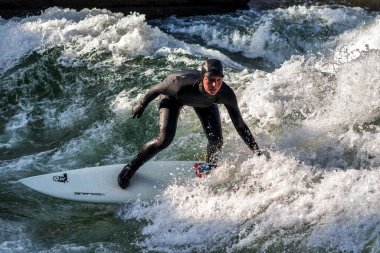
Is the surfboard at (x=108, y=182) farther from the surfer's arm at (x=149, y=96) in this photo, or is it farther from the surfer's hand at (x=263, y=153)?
the surfer's arm at (x=149, y=96)

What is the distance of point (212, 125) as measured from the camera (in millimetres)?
5934

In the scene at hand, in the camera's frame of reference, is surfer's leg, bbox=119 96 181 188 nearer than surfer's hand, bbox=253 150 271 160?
Yes

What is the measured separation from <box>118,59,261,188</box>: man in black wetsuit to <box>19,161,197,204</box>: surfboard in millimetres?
281

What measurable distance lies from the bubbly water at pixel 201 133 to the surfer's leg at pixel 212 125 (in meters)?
0.20

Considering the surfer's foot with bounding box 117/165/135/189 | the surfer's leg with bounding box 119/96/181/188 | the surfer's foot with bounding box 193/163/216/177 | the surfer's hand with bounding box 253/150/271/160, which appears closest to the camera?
the surfer's leg with bounding box 119/96/181/188

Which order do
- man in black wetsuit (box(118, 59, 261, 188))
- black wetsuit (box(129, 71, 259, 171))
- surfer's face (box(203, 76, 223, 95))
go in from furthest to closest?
1. black wetsuit (box(129, 71, 259, 171))
2. man in black wetsuit (box(118, 59, 261, 188))
3. surfer's face (box(203, 76, 223, 95))

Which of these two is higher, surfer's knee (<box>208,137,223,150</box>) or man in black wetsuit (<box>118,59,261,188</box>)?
man in black wetsuit (<box>118,59,261,188</box>)

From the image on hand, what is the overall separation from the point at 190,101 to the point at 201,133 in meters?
1.96

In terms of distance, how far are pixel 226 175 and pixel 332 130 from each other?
5.68 feet

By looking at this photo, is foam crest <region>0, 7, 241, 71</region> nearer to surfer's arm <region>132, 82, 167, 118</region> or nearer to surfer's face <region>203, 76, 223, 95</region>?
surfer's arm <region>132, 82, 167, 118</region>

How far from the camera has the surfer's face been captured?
5.24m

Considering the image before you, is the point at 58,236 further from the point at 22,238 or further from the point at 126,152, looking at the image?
the point at 126,152

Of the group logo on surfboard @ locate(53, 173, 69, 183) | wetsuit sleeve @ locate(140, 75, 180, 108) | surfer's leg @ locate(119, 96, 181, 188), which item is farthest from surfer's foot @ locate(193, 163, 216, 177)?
logo on surfboard @ locate(53, 173, 69, 183)

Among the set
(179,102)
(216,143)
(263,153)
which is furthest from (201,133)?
→ (179,102)
